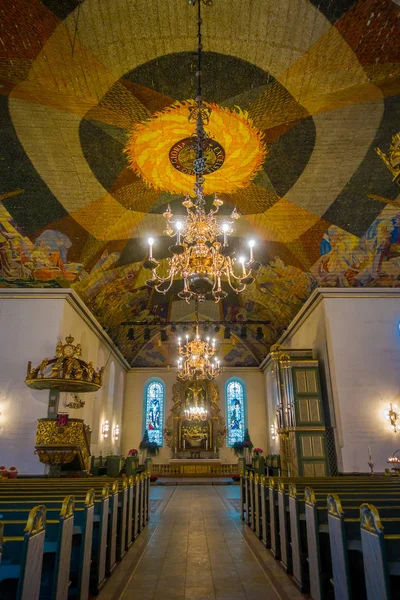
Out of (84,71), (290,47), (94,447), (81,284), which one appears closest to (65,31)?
(84,71)

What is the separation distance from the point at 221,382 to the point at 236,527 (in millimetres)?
16259

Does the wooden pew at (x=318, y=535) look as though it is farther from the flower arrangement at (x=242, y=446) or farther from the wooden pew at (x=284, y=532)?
the flower arrangement at (x=242, y=446)

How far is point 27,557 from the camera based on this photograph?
2541mm

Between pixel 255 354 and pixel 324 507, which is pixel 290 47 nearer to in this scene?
pixel 324 507

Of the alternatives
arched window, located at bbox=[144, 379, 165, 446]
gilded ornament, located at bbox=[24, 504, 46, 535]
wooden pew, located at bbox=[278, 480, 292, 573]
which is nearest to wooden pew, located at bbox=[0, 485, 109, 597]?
gilded ornament, located at bbox=[24, 504, 46, 535]

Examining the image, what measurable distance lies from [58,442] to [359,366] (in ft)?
28.6

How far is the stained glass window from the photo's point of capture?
22.6 m

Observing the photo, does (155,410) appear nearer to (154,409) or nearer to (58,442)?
(154,409)

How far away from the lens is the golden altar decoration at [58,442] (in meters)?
9.55

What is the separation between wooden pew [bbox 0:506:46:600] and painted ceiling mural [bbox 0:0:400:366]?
7.43m

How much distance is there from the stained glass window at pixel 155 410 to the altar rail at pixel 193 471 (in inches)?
67.0

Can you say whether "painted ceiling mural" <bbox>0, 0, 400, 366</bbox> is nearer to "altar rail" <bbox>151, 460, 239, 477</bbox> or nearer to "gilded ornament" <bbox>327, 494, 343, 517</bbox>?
"gilded ornament" <bbox>327, 494, 343, 517</bbox>

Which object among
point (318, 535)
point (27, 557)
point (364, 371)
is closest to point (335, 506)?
point (318, 535)

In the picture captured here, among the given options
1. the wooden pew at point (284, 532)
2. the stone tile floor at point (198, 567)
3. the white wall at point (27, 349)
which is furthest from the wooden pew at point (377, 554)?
the white wall at point (27, 349)
